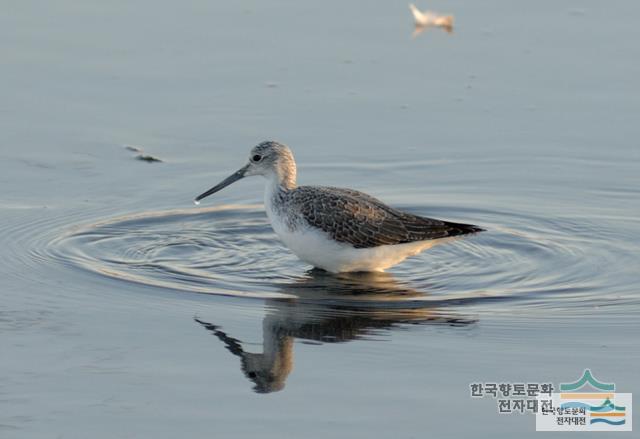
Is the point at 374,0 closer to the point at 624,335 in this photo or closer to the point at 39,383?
the point at 624,335

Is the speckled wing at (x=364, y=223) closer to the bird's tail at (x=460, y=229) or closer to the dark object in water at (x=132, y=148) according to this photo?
the bird's tail at (x=460, y=229)

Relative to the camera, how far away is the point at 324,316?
9.74 m

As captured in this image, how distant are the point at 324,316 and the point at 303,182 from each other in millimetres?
3013

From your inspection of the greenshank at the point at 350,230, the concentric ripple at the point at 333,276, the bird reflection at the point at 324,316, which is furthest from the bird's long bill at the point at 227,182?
the bird reflection at the point at 324,316

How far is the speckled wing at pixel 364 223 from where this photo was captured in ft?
35.8

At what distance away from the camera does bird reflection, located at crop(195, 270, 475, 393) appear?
8750mm

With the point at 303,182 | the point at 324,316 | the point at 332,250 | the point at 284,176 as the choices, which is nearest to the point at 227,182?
the point at 284,176

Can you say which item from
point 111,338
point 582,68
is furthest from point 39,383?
point 582,68

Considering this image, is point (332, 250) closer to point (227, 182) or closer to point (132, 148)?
point (227, 182)

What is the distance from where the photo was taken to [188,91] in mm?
13867

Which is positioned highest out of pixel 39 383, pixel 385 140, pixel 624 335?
pixel 385 140

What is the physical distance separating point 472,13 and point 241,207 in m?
4.67

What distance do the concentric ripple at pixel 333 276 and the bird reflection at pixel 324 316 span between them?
3 centimetres
